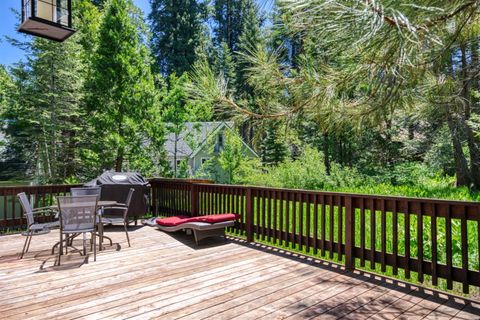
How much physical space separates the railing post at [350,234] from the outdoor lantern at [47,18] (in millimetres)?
4340

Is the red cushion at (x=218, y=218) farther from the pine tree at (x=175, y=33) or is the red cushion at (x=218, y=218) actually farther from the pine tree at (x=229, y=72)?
the pine tree at (x=175, y=33)

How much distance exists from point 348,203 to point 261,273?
1.36m

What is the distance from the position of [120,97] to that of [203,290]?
26.6ft

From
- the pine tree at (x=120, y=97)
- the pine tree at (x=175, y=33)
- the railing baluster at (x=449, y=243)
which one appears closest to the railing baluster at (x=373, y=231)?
the railing baluster at (x=449, y=243)

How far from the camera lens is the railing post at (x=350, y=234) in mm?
3822

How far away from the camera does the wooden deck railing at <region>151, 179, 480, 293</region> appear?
10.1ft

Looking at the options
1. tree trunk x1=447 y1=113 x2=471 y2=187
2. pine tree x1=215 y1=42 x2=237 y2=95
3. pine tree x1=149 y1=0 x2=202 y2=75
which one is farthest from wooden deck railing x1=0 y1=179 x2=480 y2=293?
pine tree x1=149 y1=0 x2=202 y2=75

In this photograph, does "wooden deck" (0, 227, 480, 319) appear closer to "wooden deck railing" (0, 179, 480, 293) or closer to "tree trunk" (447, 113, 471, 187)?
"wooden deck railing" (0, 179, 480, 293)

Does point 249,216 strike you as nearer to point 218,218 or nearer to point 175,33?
point 218,218

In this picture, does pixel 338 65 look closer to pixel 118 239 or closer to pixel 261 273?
pixel 261 273

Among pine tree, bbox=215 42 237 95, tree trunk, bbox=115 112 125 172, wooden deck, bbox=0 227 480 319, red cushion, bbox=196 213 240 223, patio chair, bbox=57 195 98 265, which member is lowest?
wooden deck, bbox=0 227 480 319

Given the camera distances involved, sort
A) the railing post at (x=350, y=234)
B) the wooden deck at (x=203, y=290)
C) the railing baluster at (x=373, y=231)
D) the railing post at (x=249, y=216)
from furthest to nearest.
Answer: the railing post at (x=249, y=216)
the railing post at (x=350, y=234)
the railing baluster at (x=373, y=231)
the wooden deck at (x=203, y=290)

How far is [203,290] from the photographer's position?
314 centimetres

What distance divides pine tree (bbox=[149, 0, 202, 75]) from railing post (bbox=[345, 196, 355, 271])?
79.9 feet
